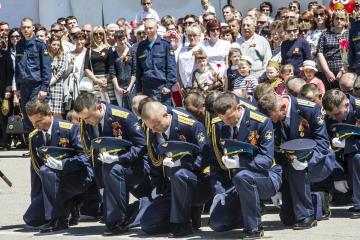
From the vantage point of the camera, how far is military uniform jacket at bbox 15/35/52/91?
13.7m

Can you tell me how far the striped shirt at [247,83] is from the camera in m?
11.4

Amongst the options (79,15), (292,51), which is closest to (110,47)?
(292,51)

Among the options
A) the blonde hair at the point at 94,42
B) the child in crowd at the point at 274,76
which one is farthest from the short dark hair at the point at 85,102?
the blonde hair at the point at 94,42

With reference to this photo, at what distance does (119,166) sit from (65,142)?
71 centimetres

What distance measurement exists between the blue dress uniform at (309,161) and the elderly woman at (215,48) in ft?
12.2

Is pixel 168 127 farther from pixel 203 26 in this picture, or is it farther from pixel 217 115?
pixel 203 26

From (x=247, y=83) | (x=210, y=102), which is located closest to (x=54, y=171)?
(x=210, y=102)

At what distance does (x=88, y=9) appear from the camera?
17.2 m

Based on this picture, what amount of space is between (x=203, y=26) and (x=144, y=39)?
97 centimetres

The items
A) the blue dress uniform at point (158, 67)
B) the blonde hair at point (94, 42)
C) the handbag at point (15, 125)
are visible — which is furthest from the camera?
the handbag at point (15, 125)

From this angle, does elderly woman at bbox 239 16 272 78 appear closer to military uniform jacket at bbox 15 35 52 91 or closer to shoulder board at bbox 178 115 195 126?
military uniform jacket at bbox 15 35 52 91

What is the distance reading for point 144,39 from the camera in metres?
13.0

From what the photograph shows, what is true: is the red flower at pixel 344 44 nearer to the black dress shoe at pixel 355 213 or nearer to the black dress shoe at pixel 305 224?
the black dress shoe at pixel 355 213

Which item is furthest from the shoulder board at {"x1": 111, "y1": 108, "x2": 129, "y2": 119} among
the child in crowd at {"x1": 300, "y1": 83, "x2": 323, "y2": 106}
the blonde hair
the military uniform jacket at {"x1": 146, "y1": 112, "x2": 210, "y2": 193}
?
the blonde hair
